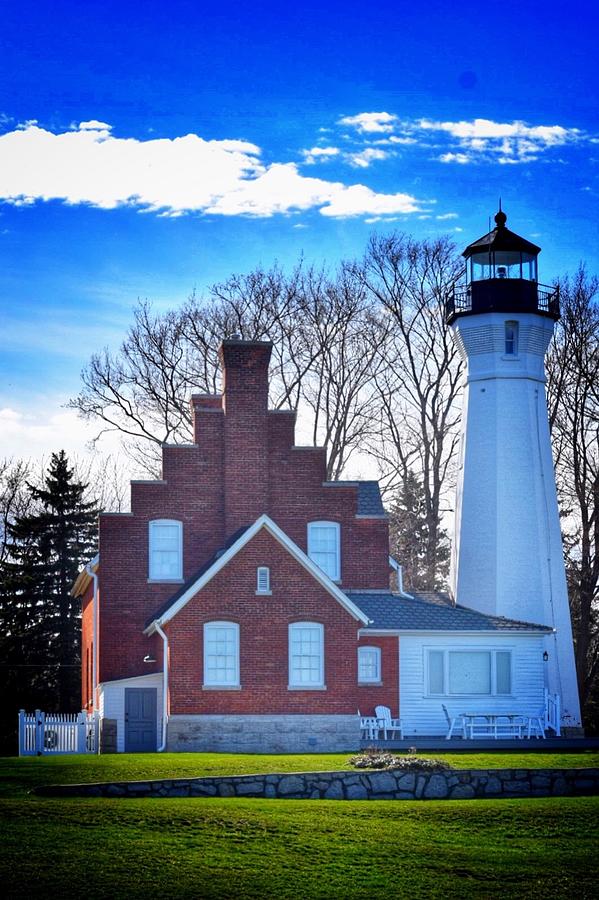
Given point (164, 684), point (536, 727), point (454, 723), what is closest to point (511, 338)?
point (536, 727)

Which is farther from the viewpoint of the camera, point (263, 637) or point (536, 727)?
point (536, 727)

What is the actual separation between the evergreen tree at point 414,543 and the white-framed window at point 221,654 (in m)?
20.2

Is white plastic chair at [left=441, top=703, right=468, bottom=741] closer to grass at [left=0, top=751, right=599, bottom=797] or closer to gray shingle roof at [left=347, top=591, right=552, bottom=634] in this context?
gray shingle roof at [left=347, top=591, right=552, bottom=634]

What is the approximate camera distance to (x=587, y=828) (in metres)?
21.7

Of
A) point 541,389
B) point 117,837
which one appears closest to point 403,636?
point 541,389

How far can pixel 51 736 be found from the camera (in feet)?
120

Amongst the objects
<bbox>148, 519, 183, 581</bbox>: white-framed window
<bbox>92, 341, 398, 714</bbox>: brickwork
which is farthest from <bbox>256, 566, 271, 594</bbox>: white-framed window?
<bbox>148, 519, 183, 581</bbox>: white-framed window

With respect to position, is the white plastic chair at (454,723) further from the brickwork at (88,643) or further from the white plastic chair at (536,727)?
the brickwork at (88,643)

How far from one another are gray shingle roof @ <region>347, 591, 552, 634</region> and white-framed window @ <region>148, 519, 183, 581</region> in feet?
15.9

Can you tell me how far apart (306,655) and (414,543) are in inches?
827

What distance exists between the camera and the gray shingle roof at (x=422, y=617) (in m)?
38.9

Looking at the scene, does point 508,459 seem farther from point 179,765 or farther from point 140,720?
point 179,765

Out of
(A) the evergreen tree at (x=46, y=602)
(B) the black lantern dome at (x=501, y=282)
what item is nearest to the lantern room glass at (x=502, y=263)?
(B) the black lantern dome at (x=501, y=282)

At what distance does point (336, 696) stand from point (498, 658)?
6.09 metres
